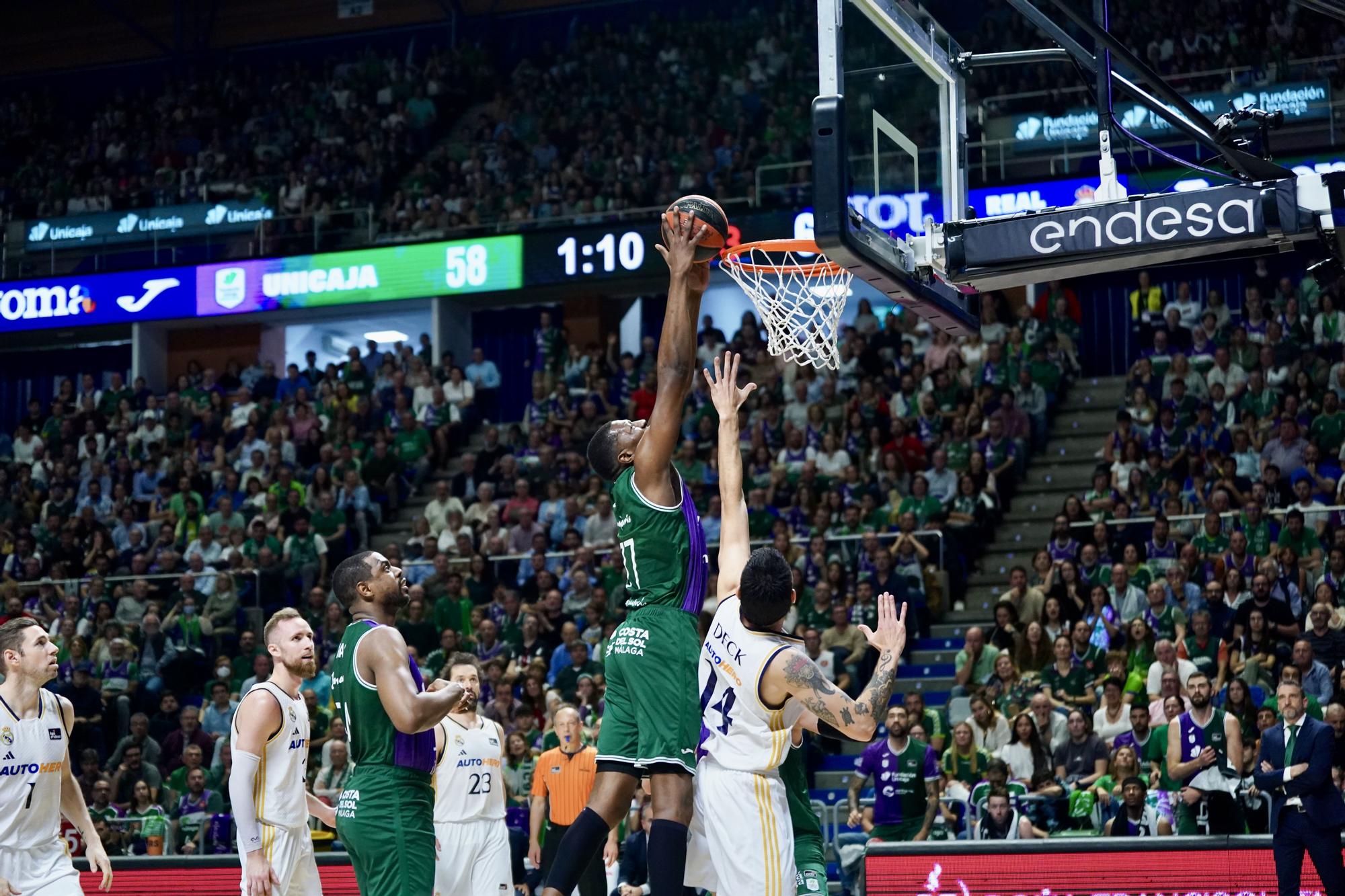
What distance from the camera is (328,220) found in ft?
78.4

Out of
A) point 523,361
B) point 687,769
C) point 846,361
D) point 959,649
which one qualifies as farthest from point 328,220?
point 687,769

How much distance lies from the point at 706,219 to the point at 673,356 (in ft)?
1.94

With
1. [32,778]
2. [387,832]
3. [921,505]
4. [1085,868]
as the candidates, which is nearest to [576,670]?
[921,505]

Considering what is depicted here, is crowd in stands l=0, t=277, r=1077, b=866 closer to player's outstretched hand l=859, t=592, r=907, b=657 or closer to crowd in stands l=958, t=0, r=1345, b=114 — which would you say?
crowd in stands l=958, t=0, r=1345, b=114

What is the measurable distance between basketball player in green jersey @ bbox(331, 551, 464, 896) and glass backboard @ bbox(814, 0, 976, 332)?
2.34 m

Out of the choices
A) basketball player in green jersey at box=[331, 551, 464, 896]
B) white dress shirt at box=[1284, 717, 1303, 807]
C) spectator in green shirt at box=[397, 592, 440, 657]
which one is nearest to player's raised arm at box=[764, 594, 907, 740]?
basketball player in green jersey at box=[331, 551, 464, 896]

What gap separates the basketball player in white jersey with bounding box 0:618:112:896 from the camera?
26.1 ft

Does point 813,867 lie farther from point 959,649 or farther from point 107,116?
point 107,116

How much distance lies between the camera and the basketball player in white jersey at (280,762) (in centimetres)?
734

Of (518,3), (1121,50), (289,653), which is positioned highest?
(518,3)

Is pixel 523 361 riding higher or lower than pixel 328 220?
lower

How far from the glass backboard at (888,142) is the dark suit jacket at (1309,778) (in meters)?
4.40

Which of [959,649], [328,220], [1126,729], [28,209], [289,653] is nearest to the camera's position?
[289,653]

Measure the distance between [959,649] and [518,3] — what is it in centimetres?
1656
